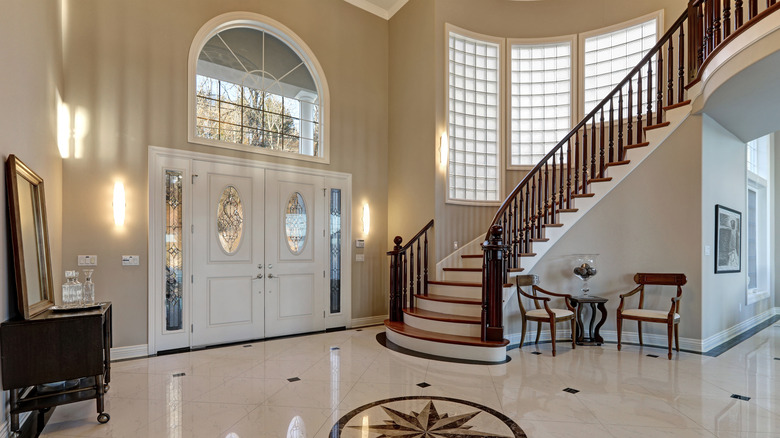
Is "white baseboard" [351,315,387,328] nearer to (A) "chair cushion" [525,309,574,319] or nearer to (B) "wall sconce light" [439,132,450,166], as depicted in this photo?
(A) "chair cushion" [525,309,574,319]

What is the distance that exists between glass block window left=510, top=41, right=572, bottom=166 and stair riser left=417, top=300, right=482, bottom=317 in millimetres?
2751

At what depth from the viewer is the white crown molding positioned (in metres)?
6.60

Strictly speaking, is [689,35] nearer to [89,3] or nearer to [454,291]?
[454,291]

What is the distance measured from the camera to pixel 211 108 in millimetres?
5312

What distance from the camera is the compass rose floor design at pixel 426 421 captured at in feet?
8.96

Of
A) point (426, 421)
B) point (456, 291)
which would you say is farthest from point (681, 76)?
point (426, 421)

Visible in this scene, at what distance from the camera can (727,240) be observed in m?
5.28

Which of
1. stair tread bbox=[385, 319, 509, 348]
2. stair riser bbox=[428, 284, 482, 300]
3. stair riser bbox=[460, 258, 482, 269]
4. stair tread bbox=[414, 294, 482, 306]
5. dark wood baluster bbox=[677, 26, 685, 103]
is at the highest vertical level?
dark wood baluster bbox=[677, 26, 685, 103]

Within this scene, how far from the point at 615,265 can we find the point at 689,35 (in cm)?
288

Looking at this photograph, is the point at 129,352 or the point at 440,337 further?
the point at 440,337

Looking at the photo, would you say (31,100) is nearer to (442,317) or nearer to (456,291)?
(442,317)

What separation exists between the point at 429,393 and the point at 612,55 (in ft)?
18.9

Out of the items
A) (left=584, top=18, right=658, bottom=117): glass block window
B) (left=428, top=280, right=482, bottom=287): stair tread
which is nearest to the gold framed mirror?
(left=428, top=280, right=482, bottom=287): stair tread

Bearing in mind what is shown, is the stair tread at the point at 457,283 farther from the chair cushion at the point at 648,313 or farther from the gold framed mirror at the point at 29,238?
the gold framed mirror at the point at 29,238
